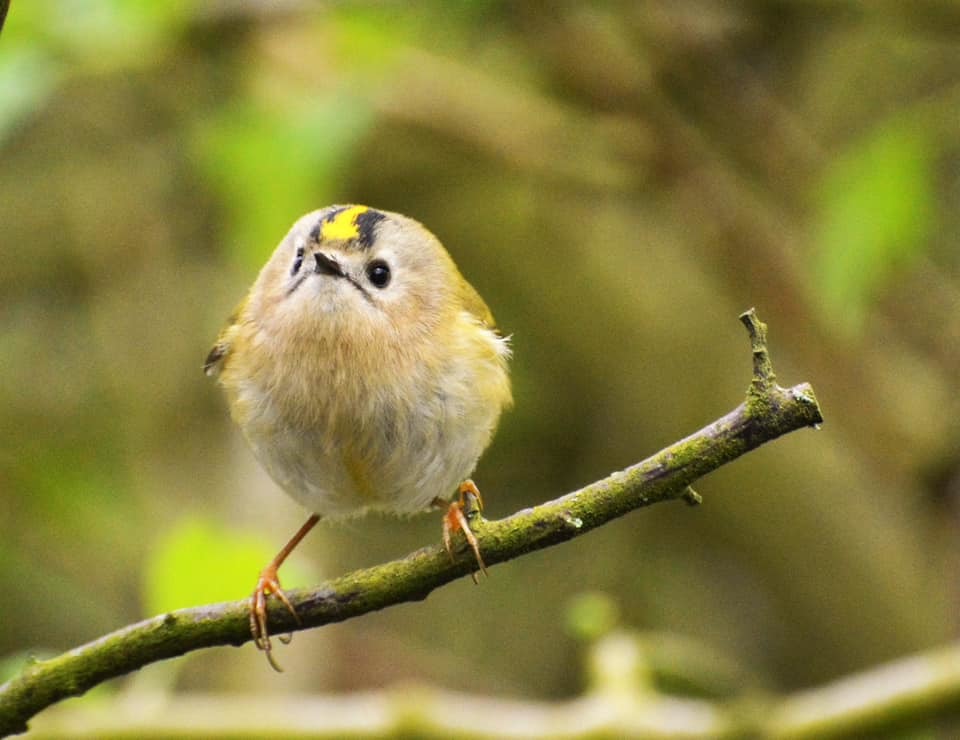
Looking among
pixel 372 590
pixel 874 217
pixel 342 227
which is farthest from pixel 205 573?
pixel 874 217

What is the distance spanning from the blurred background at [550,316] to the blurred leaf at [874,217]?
474 millimetres

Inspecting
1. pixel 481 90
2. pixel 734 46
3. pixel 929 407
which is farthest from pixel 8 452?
pixel 929 407

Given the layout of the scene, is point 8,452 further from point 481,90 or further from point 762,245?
point 762,245

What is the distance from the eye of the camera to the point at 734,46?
4.54 meters

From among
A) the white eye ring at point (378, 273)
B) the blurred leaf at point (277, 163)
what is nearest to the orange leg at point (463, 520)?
the white eye ring at point (378, 273)

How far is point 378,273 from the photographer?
9.48ft

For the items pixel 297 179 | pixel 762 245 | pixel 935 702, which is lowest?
pixel 935 702

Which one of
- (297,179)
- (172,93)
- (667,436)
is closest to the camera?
(297,179)

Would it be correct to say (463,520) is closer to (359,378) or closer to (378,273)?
(359,378)

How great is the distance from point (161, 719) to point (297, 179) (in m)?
1.28

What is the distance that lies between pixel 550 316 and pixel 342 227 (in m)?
2.19

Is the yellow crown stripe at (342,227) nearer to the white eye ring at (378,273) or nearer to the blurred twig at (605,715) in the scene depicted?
the white eye ring at (378,273)

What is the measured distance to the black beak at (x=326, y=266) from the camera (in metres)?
A: 2.75

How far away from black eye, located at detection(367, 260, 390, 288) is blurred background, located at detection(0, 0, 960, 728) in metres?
0.85
